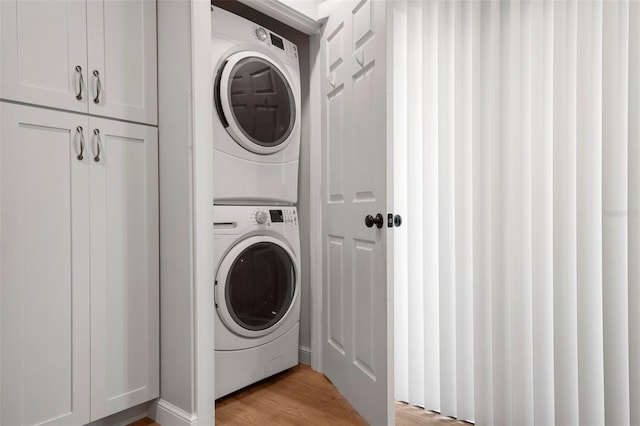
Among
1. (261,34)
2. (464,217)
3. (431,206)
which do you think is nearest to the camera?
(464,217)

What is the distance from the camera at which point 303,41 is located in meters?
2.50

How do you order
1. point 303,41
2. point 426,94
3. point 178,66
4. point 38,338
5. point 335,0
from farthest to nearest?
point 303,41 < point 335,0 < point 426,94 < point 178,66 < point 38,338

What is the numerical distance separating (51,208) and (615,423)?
220cm

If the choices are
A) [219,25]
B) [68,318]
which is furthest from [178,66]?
[68,318]

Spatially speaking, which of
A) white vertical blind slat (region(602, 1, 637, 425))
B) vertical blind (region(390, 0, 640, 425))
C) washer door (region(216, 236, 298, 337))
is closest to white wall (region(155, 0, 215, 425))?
washer door (region(216, 236, 298, 337))

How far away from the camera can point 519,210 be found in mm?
1659

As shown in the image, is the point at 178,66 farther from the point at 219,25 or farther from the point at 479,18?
the point at 479,18

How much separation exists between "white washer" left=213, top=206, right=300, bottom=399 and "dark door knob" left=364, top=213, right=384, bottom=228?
0.63 m

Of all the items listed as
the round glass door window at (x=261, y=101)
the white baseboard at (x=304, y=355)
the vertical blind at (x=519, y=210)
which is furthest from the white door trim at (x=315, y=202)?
the vertical blind at (x=519, y=210)

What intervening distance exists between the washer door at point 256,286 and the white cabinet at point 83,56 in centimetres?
75

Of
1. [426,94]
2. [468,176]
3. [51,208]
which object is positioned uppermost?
[426,94]

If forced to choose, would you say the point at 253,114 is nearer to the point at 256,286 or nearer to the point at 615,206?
the point at 256,286

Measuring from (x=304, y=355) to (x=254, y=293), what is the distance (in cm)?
68

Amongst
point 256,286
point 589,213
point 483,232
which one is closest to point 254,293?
point 256,286
